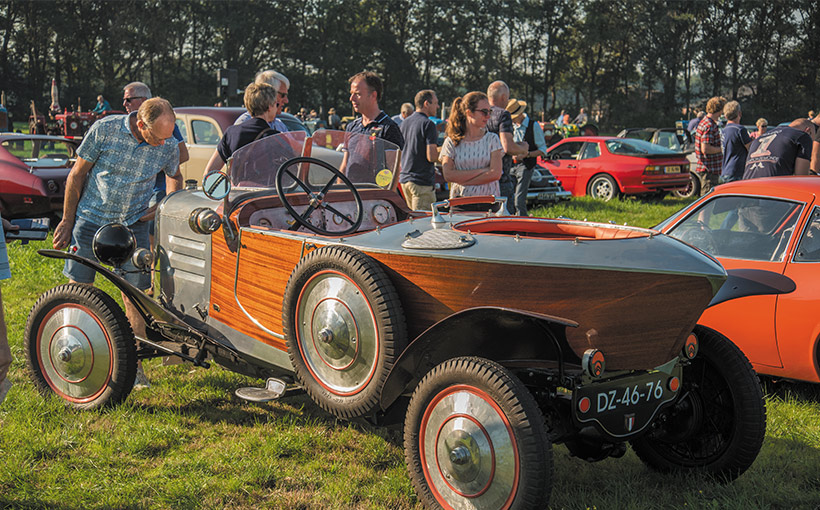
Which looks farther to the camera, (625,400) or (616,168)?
(616,168)

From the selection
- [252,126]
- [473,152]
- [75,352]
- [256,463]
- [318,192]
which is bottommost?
[256,463]

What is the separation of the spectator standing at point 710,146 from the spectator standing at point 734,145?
0.75m

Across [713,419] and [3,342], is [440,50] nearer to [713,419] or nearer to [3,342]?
[713,419]

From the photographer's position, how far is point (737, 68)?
4738 cm

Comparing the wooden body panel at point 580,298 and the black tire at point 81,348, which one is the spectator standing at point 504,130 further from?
the wooden body panel at point 580,298

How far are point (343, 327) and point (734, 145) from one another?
775 centimetres

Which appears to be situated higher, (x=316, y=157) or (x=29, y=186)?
(x=316, y=157)

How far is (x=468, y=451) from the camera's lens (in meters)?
2.86

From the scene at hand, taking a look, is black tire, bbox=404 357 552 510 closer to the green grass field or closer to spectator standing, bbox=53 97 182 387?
the green grass field

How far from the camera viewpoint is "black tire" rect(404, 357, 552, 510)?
8.79 feet

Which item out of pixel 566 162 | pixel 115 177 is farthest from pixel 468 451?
pixel 566 162

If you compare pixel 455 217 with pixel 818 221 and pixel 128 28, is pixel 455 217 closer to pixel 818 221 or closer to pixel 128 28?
pixel 818 221

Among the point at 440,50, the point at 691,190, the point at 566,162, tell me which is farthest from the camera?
the point at 440,50

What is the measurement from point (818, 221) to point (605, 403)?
7.60 feet
